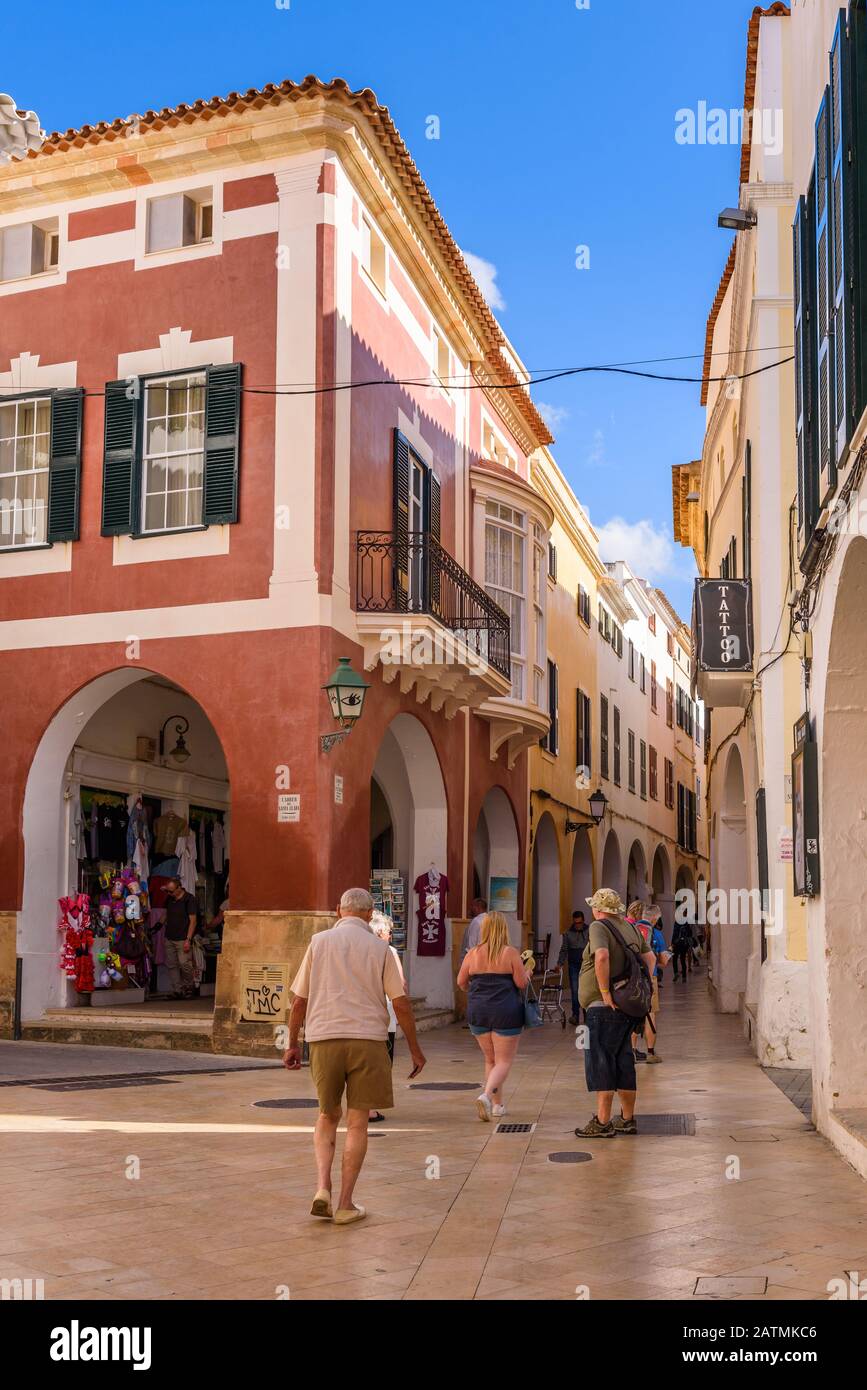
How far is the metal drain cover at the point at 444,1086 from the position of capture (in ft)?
43.4

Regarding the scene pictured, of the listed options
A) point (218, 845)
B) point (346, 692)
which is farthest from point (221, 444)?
point (218, 845)

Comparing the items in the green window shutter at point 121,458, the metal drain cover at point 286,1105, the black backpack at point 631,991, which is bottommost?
the metal drain cover at point 286,1105

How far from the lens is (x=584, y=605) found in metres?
34.8

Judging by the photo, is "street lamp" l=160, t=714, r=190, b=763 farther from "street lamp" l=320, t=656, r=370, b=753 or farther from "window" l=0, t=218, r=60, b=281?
"window" l=0, t=218, r=60, b=281

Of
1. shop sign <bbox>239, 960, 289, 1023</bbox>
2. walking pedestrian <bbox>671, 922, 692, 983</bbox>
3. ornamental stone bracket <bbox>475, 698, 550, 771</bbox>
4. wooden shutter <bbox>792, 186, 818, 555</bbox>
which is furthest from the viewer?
walking pedestrian <bbox>671, 922, 692, 983</bbox>

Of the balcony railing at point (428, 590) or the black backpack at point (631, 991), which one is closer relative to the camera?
the black backpack at point (631, 991)

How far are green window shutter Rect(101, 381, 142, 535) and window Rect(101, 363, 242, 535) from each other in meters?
0.01

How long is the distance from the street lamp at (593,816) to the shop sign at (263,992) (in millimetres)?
15321

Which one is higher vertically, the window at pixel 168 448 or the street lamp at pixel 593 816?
the window at pixel 168 448

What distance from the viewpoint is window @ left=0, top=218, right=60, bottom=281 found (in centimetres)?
1775

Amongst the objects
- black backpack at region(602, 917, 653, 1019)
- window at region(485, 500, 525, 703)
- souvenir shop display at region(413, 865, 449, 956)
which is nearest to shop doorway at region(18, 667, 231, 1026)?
souvenir shop display at region(413, 865, 449, 956)

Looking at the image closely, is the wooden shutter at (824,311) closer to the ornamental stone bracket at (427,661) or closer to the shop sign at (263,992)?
the ornamental stone bracket at (427,661)

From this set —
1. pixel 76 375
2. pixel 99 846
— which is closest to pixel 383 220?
pixel 76 375

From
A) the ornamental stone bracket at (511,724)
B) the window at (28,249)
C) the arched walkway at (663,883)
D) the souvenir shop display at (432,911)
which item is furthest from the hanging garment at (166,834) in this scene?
the arched walkway at (663,883)
